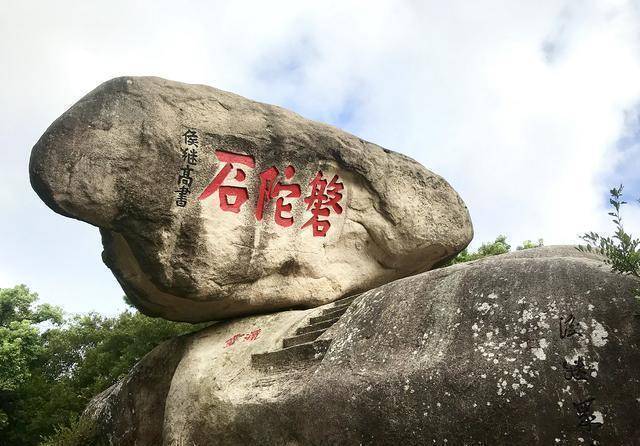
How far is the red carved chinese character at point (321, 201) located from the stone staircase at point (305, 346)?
55.4 inches

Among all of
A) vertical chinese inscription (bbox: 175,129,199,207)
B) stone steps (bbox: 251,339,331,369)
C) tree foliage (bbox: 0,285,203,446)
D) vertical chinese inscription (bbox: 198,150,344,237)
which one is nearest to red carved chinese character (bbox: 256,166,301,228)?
vertical chinese inscription (bbox: 198,150,344,237)

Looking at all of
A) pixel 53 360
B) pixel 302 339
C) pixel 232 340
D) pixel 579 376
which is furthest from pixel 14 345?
pixel 579 376

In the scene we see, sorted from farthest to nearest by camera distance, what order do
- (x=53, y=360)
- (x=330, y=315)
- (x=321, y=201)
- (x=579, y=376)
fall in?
(x=53, y=360), (x=321, y=201), (x=330, y=315), (x=579, y=376)

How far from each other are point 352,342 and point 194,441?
2.19 metres

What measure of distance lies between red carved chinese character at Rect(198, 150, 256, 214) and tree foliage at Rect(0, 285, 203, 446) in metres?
6.00

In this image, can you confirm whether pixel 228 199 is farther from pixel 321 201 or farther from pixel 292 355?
pixel 292 355

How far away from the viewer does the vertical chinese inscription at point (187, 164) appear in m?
6.85

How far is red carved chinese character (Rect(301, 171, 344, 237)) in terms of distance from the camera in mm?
8016

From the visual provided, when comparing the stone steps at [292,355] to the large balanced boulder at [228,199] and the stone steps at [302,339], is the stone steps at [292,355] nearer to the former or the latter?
the stone steps at [302,339]

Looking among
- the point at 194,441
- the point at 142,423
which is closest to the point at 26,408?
the point at 142,423

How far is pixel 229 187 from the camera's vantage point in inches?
287

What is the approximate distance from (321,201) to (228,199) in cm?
138

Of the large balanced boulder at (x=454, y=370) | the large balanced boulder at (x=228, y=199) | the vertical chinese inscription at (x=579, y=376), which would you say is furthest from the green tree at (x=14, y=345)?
the vertical chinese inscription at (x=579, y=376)

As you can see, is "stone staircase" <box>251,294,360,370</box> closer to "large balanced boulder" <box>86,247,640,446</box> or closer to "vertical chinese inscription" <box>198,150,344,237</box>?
"large balanced boulder" <box>86,247,640,446</box>
